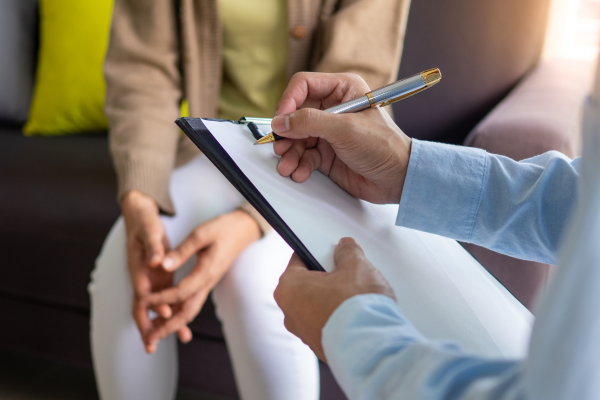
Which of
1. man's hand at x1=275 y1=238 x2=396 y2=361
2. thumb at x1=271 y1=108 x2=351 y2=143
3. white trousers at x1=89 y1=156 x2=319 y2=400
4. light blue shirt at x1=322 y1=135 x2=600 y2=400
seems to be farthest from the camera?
white trousers at x1=89 y1=156 x2=319 y2=400

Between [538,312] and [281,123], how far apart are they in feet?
0.90

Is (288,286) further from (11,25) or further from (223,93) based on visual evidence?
(11,25)

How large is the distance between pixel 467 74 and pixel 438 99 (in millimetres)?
83

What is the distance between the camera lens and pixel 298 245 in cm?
35

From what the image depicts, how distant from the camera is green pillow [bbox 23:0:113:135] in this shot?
1128mm

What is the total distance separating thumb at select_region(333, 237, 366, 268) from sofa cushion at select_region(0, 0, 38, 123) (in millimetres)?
1267

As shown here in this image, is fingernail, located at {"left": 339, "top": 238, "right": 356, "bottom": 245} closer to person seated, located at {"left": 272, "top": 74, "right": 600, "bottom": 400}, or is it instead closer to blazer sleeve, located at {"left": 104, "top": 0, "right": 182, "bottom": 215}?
person seated, located at {"left": 272, "top": 74, "right": 600, "bottom": 400}

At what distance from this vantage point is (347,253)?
0.33 metres

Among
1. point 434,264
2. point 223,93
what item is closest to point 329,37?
point 223,93

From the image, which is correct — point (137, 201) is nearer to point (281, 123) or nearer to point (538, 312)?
point (281, 123)

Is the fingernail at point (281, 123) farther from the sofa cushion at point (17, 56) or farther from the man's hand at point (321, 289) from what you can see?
the sofa cushion at point (17, 56)

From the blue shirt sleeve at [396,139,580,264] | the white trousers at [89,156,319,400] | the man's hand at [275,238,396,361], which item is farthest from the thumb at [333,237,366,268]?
the white trousers at [89,156,319,400]

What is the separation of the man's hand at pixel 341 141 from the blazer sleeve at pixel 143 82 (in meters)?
0.35

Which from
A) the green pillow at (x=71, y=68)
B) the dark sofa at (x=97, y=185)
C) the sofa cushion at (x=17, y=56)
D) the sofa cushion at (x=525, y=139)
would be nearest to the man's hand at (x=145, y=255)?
the dark sofa at (x=97, y=185)
